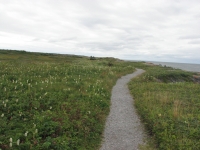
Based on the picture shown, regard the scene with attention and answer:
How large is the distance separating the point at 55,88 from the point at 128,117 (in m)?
6.61

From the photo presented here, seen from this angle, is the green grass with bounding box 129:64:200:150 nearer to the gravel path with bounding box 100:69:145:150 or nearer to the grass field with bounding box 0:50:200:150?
the grass field with bounding box 0:50:200:150

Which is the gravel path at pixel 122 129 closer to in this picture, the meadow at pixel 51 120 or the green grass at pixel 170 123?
the meadow at pixel 51 120

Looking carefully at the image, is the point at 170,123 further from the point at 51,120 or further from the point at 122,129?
the point at 51,120

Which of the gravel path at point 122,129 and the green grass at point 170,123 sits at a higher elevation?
the green grass at point 170,123

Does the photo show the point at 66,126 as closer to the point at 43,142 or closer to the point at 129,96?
the point at 43,142

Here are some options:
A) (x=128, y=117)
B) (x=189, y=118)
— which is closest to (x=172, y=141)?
(x=189, y=118)

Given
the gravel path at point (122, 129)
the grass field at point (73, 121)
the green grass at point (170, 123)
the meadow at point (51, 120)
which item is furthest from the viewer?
the gravel path at point (122, 129)

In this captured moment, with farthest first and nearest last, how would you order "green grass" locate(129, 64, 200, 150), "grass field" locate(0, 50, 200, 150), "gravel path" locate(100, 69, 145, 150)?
"gravel path" locate(100, 69, 145, 150) < "green grass" locate(129, 64, 200, 150) < "grass field" locate(0, 50, 200, 150)

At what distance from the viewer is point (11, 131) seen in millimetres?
7488

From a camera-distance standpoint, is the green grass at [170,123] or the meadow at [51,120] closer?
the meadow at [51,120]

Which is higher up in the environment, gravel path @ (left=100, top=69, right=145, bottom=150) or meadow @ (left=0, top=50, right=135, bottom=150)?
meadow @ (left=0, top=50, right=135, bottom=150)

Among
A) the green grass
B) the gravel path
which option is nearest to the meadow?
the gravel path

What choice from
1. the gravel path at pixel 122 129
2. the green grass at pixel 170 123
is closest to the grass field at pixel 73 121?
the green grass at pixel 170 123

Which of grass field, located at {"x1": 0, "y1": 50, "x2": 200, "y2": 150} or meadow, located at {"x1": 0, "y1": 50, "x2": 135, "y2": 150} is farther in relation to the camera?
grass field, located at {"x1": 0, "y1": 50, "x2": 200, "y2": 150}
